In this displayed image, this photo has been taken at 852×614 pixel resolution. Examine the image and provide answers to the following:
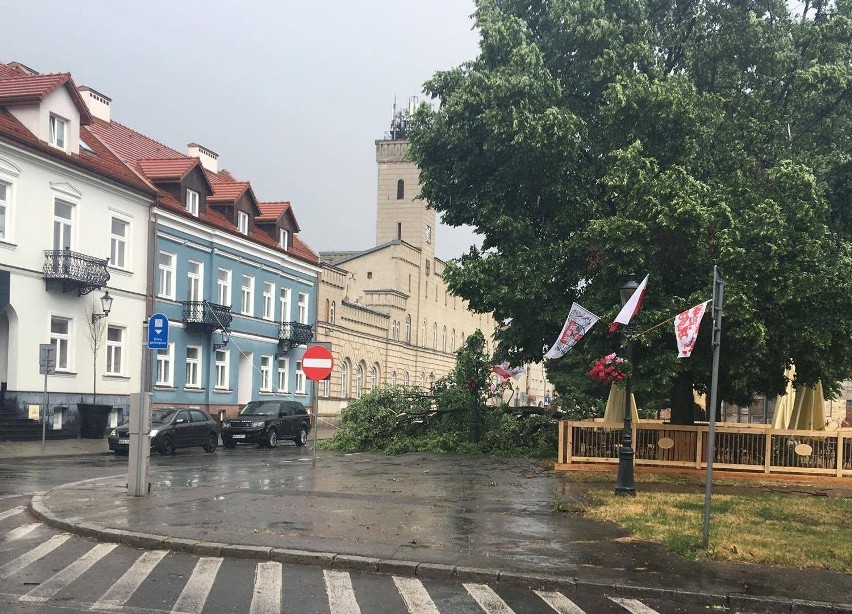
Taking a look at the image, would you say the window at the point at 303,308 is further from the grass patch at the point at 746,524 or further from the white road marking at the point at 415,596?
the white road marking at the point at 415,596

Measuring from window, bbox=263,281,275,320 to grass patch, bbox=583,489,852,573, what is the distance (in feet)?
106

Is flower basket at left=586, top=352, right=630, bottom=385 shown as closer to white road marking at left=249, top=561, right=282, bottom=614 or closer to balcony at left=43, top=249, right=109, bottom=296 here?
white road marking at left=249, top=561, right=282, bottom=614

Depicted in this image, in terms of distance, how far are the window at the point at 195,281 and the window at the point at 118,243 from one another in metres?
4.55

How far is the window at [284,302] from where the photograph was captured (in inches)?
1935

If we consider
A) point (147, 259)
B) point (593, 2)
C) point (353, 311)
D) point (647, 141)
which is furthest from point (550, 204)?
point (353, 311)

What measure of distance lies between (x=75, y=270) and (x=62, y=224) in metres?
1.85

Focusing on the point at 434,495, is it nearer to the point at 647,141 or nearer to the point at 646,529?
the point at 646,529

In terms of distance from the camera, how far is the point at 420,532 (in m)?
11.6

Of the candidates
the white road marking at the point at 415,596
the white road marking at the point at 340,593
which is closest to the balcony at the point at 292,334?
the white road marking at the point at 340,593

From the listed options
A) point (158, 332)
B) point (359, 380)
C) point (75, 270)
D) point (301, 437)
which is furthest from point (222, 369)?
point (158, 332)

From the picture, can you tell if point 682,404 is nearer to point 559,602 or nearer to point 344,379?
point 559,602

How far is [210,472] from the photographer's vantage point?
2098 centimetres

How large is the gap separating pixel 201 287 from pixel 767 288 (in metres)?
27.1

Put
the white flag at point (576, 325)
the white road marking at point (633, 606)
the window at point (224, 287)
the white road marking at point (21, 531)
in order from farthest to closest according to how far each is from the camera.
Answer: the window at point (224, 287) → the white flag at point (576, 325) → the white road marking at point (21, 531) → the white road marking at point (633, 606)
